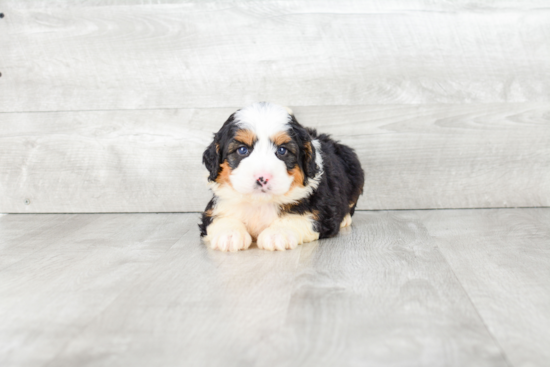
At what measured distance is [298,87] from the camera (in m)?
3.55

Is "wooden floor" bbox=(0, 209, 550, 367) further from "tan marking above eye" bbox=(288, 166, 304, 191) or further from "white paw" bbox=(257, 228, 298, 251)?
"tan marking above eye" bbox=(288, 166, 304, 191)

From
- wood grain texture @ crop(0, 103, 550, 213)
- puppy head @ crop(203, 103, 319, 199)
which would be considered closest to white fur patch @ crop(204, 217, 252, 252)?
puppy head @ crop(203, 103, 319, 199)

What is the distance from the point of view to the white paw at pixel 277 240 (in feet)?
8.29

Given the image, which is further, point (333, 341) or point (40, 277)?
point (40, 277)

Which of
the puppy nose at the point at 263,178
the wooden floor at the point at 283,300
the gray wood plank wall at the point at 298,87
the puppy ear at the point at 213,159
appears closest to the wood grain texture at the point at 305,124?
the gray wood plank wall at the point at 298,87

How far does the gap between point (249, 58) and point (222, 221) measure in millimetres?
1290

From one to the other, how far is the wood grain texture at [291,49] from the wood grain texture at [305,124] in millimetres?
97

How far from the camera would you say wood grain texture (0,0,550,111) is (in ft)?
11.5

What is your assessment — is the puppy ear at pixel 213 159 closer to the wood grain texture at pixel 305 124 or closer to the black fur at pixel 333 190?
the black fur at pixel 333 190

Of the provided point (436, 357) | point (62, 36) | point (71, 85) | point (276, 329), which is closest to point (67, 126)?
point (71, 85)

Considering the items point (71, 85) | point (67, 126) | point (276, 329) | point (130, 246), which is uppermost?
point (71, 85)

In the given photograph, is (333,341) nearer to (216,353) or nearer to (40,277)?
(216,353)

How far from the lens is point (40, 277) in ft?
7.18

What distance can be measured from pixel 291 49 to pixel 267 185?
4.64ft
